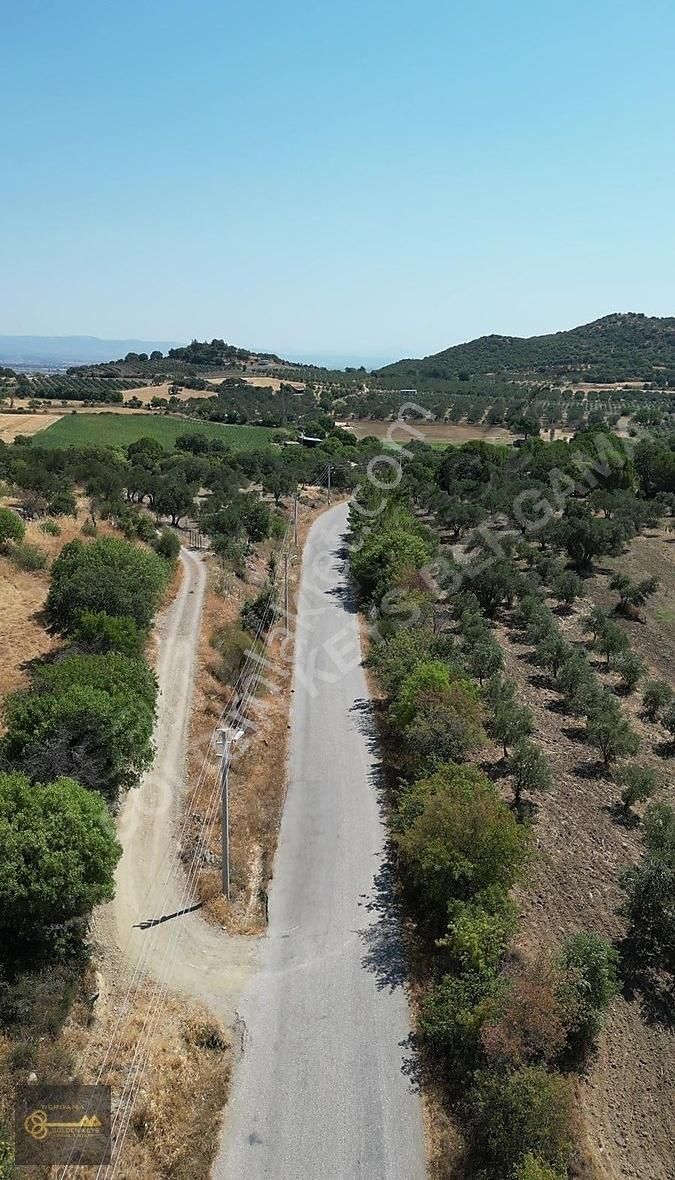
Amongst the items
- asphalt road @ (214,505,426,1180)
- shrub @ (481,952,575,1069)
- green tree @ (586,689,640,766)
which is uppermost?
green tree @ (586,689,640,766)

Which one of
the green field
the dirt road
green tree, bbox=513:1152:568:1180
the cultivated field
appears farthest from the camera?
the cultivated field

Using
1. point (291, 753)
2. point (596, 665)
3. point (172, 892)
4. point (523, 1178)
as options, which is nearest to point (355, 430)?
point (596, 665)

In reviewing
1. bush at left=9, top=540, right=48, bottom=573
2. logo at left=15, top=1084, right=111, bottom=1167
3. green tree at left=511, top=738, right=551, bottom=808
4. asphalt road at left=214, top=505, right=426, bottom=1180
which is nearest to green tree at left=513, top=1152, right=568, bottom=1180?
asphalt road at left=214, top=505, right=426, bottom=1180

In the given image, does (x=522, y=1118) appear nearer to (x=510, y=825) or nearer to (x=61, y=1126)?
(x=510, y=825)

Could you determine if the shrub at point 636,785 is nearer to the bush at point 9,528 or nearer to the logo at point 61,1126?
the logo at point 61,1126

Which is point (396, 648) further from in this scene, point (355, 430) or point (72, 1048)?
point (355, 430)

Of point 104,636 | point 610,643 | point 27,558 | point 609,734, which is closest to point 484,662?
point 609,734

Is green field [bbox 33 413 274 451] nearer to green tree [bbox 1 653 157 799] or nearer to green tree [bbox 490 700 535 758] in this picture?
green tree [bbox 1 653 157 799]
